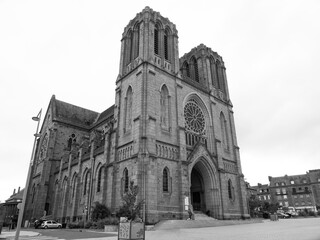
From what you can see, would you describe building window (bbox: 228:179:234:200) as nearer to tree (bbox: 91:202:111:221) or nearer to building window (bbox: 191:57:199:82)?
tree (bbox: 91:202:111:221)

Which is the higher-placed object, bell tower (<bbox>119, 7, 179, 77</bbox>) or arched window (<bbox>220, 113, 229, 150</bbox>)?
bell tower (<bbox>119, 7, 179, 77</bbox>)

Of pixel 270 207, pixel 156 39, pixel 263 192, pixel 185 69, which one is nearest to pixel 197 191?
pixel 270 207

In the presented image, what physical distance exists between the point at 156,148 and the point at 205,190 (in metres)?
10.8

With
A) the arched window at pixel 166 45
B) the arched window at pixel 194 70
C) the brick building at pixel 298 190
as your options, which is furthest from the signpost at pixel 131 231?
the brick building at pixel 298 190

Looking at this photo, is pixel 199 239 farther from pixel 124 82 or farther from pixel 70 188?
pixel 70 188

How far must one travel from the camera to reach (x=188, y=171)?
29609 mm

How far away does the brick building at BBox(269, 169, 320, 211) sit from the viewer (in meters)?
77.6

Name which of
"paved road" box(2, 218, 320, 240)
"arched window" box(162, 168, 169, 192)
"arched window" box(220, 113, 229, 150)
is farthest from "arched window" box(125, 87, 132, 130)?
"arched window" box(220, 113, 229, 150)

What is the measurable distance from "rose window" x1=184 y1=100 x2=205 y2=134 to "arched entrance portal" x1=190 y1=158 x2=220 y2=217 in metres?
5.13

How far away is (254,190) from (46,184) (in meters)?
70.9

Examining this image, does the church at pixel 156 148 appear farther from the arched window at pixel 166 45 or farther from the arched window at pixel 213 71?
the arched window at pixel 166 45

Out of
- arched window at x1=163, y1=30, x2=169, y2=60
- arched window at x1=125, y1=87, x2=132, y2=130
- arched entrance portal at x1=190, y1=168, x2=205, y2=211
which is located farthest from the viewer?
arched window at x1=163, y1=30, x2=169, y2=60

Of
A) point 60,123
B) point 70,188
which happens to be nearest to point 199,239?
point 70,188

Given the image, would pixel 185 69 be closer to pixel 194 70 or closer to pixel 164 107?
pixel 194 70
